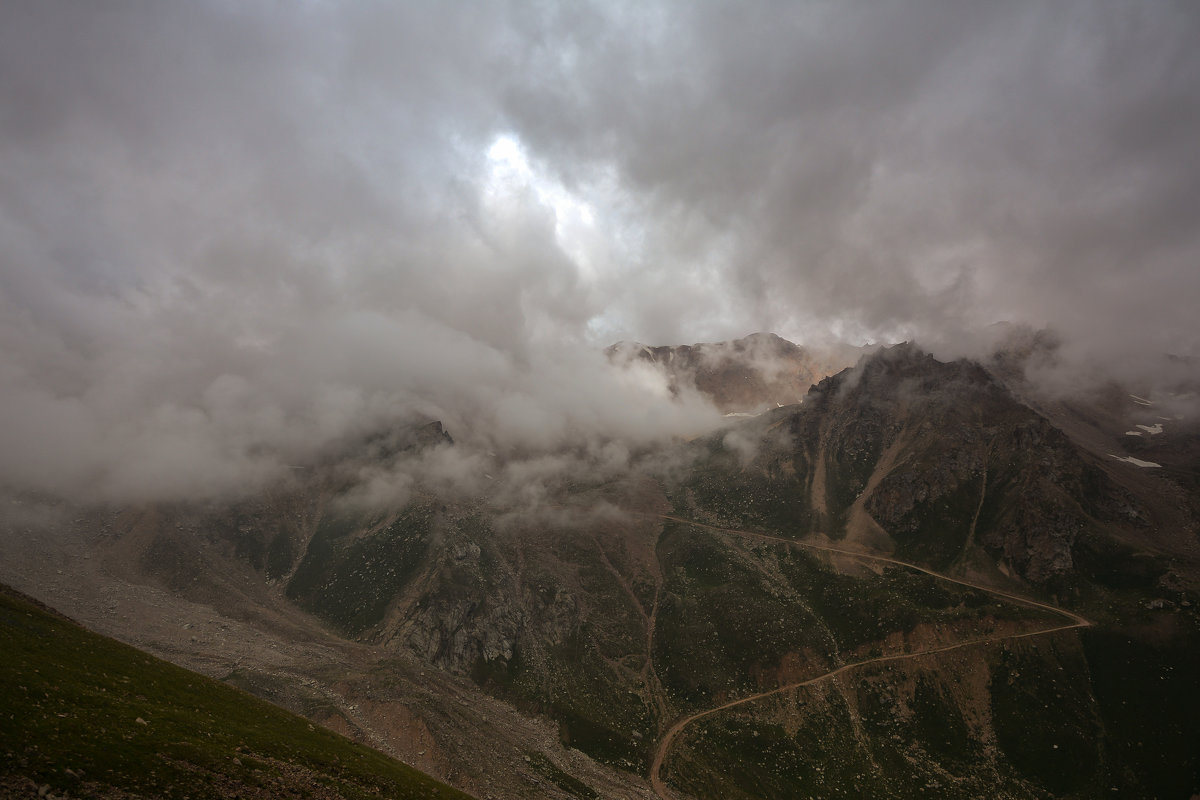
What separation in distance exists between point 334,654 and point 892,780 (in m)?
187

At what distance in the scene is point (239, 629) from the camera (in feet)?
608

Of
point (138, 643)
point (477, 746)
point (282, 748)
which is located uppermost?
point (282, 748)

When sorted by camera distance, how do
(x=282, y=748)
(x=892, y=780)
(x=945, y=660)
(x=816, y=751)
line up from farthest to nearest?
(x=945, y=660) < (x=816, y=751) < (x=892, y=780) < (x=282, y=748)

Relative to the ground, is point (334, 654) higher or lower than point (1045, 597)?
lower

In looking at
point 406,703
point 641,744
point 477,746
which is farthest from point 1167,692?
point 406,703

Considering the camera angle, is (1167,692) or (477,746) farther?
(1167,692)

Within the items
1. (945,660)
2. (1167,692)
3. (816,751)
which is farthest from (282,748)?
(1167,692)

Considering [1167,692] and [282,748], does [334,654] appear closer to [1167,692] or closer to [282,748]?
[282,748]

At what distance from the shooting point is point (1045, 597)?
196 meters

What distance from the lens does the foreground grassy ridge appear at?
30672 millimetres

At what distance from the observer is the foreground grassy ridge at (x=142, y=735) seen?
101 feet

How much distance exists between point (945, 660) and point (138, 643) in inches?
10547

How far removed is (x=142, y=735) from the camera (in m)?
38.7

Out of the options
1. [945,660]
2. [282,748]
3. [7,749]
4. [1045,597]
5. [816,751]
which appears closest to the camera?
[7,749]
